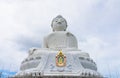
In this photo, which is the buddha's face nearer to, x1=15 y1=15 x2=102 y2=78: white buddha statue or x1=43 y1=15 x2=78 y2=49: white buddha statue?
x1=43 y1=15 x2=78 y2=49: white buddha statue

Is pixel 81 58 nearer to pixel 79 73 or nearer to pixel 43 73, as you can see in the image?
pixel 79 73

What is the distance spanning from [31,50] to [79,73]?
14.1 ft

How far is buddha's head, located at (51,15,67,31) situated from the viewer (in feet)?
68.0

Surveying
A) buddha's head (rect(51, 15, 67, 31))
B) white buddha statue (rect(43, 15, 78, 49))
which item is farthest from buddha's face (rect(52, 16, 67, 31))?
white buddha statue (rect(43, 15, 78, 49))

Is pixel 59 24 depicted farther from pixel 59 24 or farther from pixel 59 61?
pixel 59 61

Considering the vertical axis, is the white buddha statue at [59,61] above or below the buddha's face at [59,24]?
below

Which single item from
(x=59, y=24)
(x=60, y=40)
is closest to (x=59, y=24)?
(x=59, y=24)

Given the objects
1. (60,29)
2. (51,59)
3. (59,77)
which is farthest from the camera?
(60,29)

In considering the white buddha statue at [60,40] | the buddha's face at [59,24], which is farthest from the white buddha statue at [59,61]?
the buddha's face at [59,24]

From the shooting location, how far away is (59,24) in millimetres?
20719

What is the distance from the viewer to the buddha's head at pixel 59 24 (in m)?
20.7

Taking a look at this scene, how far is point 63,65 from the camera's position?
55.7 ft

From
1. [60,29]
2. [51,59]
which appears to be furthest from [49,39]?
[51,59]

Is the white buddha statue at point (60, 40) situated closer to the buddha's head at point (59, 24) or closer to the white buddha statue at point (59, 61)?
the white buddha statue at point (59, 61)
